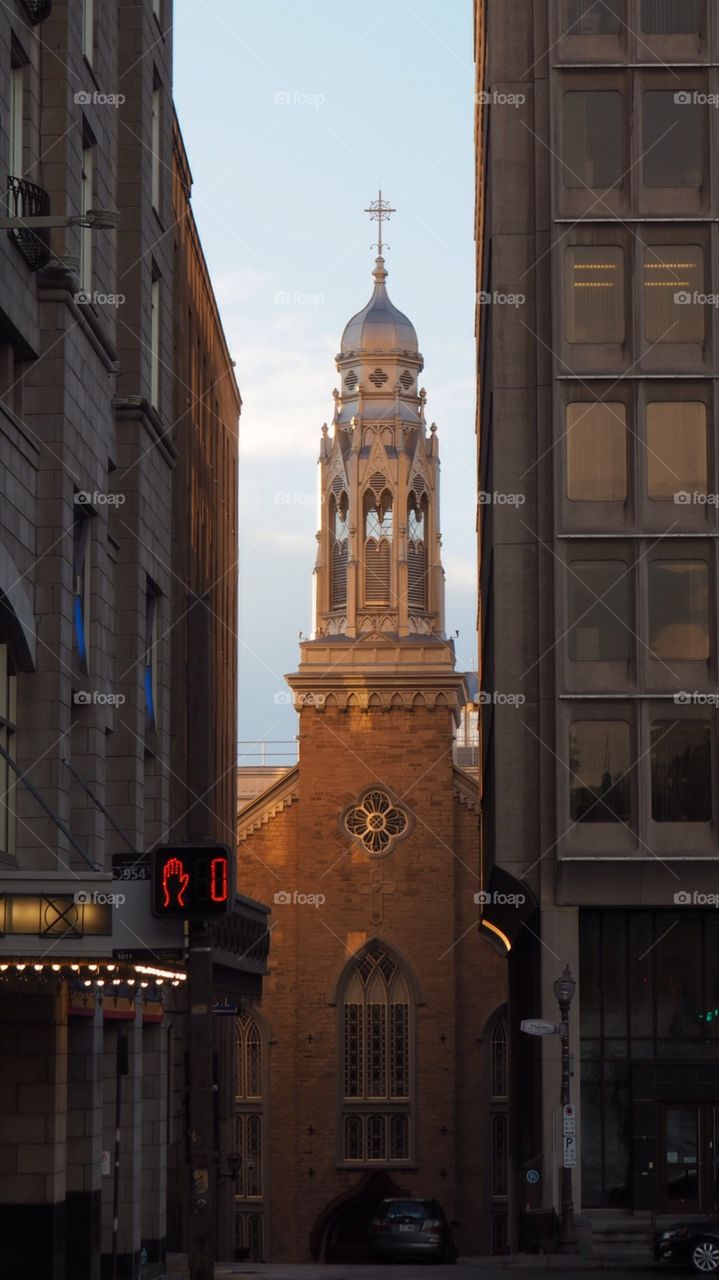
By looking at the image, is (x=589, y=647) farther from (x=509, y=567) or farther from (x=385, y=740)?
(x=385, y=740)

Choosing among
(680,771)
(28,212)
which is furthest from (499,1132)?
(28,212)

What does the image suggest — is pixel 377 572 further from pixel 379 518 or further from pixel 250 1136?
pixel 250 1136

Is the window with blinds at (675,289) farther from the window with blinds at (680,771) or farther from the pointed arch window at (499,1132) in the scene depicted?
the pointed arch window at (499,1132)

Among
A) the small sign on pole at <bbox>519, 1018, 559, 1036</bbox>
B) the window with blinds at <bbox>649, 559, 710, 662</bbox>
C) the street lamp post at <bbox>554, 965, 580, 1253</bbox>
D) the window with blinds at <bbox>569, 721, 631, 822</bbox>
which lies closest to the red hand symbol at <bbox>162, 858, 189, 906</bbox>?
the small sign on pole at <bbox>519, 1018, 559, 1036</bbox>

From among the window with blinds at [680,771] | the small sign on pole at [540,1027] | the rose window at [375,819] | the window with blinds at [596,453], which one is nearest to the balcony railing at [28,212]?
the small sign on pole at [540,1027]

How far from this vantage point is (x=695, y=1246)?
29391mm

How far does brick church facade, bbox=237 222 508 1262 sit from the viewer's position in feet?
232

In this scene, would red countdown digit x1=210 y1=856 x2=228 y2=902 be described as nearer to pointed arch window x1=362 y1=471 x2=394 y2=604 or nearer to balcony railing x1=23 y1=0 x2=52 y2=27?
balcony railing x1=23 y1=0 x2=52 y2=27

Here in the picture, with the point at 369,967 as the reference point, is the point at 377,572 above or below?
above

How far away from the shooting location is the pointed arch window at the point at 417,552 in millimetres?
A: 77875

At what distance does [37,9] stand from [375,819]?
52523mm

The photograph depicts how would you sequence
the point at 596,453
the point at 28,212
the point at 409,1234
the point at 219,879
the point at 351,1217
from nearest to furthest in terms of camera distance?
the point at 219,879, the point at 28,212, the point at 596,453, the point at 409,1234, the point at 351,1217

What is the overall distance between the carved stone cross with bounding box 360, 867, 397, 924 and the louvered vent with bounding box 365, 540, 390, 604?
412 inches

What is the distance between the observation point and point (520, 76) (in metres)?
41.3
